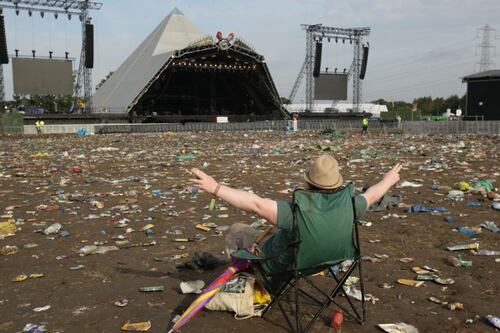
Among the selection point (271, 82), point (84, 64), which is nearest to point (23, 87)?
point (84, 64)

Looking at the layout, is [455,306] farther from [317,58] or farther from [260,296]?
[317,58]

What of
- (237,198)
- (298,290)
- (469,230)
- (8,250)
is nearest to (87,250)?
(8,250)

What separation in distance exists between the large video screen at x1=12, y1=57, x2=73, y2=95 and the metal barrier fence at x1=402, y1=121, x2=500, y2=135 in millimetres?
28569

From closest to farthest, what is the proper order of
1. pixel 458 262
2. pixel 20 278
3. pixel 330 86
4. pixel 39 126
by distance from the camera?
pixel 20 278 < pixel 458 262 < pixel 39 126 < pixel 330 86

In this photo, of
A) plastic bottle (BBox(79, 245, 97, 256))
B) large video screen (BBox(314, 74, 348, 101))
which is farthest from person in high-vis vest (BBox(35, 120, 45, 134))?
plastic bottle (BBox(79, 245, 97, 256))

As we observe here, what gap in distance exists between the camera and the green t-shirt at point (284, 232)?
268cm

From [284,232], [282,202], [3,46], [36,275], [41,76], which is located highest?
[3,46]

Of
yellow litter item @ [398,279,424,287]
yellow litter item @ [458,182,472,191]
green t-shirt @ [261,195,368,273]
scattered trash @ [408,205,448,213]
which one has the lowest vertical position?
yellow litter item @ [398,279,424,287]

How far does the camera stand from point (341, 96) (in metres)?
50.2

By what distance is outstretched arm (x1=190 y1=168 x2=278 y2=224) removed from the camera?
2.59 m

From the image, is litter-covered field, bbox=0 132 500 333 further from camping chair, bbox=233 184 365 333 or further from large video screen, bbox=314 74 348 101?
large video screen, bbox=314 74 348 101

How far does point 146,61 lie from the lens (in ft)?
152

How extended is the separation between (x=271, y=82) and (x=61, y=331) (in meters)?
41.1

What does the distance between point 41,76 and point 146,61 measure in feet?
36.4
